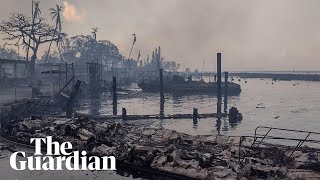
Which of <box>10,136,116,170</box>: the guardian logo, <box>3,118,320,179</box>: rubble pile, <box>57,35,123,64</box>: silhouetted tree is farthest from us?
<box>57,35,123,64</box>: silhouetted tree

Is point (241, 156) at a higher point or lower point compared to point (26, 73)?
lower

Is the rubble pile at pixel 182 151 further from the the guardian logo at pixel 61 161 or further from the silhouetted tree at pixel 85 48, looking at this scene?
the silhouetted tree at pixel 85 48

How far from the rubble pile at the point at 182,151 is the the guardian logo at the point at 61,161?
629 millimetres

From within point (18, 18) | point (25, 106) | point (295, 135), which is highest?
point (18, 18)

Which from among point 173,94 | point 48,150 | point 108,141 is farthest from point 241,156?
point 173,94

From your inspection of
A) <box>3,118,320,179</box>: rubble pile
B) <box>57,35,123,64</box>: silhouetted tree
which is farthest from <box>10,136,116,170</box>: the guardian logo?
<box>57,35,123,64</box>: silhouetted tree

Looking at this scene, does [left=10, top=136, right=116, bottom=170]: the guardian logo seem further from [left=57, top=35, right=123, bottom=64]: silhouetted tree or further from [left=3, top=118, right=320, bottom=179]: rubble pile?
[left=57, top=35, right=123, bottom=64]: silhouetted tree

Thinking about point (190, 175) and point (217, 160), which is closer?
point (190, 175)

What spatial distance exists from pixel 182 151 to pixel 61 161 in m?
7.36

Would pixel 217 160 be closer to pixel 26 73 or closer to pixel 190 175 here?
pixel 190 175

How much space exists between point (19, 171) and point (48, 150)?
3105mm

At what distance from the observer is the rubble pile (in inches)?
577

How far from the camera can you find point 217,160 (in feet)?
53.7

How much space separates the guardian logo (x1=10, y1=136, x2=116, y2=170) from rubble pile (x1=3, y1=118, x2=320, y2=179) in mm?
629
